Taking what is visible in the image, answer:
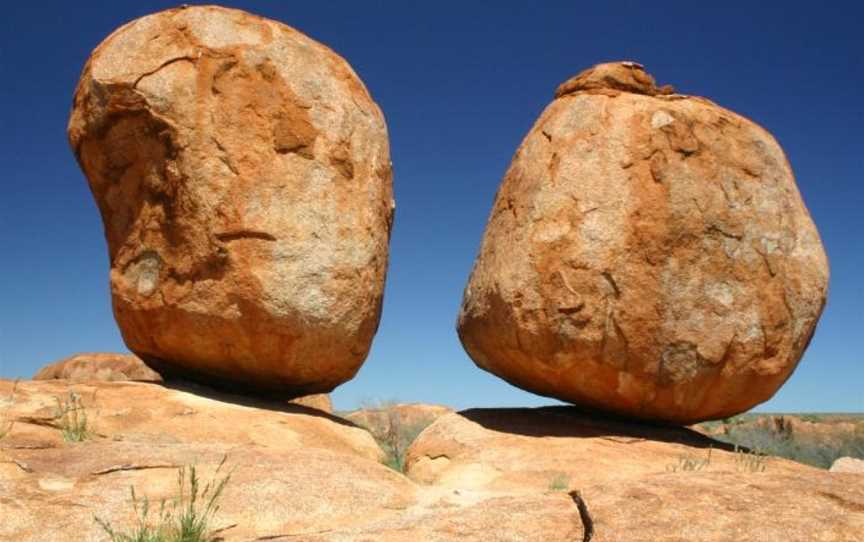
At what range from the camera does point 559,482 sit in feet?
17.6

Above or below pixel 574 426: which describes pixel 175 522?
below

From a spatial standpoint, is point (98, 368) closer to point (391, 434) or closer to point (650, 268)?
point (391, 434)

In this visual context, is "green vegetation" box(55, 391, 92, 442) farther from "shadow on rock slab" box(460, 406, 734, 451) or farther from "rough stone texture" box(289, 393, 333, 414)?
"rough stone texture" box(289, 393, 333, 414)

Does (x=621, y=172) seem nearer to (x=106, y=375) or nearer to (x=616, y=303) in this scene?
(x=616, y=303)

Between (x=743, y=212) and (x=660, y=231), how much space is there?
0.85 metres

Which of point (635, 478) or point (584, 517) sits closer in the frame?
point (584, 517)

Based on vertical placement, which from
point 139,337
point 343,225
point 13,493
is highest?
point 343,225

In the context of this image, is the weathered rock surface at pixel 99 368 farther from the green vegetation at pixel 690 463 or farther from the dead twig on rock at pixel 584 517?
the dead twig on rock at pixel 584 517

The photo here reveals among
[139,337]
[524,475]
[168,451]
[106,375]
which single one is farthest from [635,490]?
[106,375]

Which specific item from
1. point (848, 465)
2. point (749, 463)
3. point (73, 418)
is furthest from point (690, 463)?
point (73, 418)

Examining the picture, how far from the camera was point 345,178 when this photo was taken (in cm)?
639

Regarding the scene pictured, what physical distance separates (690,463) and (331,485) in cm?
293

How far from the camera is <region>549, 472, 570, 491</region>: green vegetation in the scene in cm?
527

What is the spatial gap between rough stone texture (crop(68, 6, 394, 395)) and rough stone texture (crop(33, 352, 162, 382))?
21.8 ft
